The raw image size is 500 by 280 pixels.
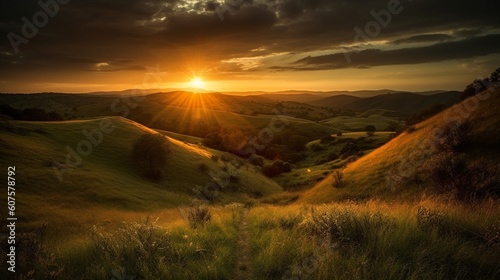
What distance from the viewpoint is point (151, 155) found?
5212cm

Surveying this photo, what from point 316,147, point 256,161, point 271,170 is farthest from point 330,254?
point 316,147

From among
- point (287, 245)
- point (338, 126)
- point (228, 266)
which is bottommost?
point (338, 126)

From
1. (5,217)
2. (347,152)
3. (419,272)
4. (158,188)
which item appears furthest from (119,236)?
(347,152)

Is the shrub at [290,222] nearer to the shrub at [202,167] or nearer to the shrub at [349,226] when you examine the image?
the shrub at [349,226]

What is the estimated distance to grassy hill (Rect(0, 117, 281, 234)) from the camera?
27703 mm

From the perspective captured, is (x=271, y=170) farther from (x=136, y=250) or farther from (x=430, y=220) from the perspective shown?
(x=136, y=250)

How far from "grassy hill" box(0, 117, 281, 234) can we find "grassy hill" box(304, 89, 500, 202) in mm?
20870

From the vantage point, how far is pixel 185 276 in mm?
6047

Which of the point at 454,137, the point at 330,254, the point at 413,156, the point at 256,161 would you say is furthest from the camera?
the point at 256,161

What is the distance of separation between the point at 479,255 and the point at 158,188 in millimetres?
44493

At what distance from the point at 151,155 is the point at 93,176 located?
49.2 ft

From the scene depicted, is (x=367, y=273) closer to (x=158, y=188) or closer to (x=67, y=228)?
(x=67, y=228)

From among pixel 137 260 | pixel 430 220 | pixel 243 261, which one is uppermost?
pixel 430 220

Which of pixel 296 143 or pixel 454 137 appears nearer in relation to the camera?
pixel 454 137
